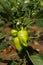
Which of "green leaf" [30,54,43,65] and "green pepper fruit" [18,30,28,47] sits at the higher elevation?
"green pepper fruit" [18,30,28,47]

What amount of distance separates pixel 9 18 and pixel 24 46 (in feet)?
0.83

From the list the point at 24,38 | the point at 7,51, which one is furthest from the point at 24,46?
the point at 7,51

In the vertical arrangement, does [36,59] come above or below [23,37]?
below

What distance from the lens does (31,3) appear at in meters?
2.06

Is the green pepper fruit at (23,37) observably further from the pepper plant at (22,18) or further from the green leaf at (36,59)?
the green leaf at (36,59)

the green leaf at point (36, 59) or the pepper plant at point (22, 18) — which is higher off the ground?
the pepper plant at point (22, 18)

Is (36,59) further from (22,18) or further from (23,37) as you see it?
(22,18)

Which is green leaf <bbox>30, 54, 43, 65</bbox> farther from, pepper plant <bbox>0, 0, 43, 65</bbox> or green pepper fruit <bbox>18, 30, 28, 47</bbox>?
green pepper fruit <bbox>18, 30, 28, 47</bbox>

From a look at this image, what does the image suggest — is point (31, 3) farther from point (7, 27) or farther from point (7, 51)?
point (7, 27)

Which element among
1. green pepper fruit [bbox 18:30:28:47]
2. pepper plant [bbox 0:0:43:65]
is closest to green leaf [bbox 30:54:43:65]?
pepper plant [bbox 0:0:43:65]

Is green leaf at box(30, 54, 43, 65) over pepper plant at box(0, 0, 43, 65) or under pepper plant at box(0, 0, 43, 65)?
under

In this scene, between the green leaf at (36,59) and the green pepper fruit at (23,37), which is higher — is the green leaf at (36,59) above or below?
below

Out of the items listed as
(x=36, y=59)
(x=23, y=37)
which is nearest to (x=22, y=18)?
(x=23, y=37)

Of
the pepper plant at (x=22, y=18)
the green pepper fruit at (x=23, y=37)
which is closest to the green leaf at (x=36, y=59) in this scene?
the pepper plant at (x=22, y=18)
